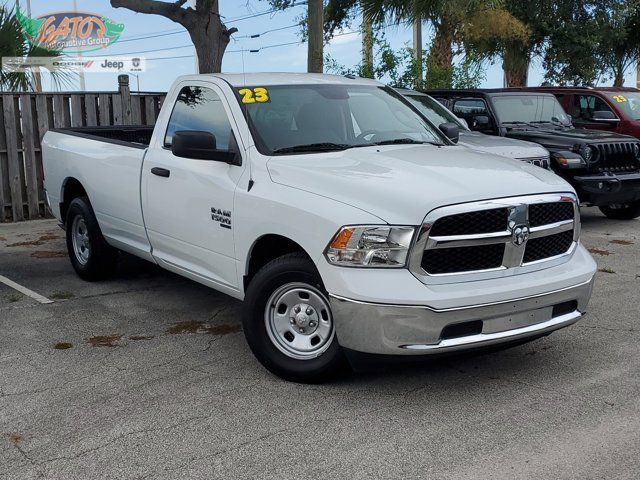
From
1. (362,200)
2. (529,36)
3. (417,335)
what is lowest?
(417,335)

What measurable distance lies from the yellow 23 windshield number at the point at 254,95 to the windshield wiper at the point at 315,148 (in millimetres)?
524

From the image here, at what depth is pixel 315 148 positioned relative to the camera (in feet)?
18.7

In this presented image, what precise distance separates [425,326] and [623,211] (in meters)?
8.42

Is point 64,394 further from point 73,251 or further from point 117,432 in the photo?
point 73,251

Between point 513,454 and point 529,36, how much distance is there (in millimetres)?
21282

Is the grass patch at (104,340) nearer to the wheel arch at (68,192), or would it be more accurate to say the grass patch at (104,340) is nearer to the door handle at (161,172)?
the door handle at (161,172)

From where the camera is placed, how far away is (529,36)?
928 inches

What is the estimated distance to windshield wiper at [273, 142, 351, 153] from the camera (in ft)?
18.4

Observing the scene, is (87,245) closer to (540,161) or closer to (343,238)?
(343,238)

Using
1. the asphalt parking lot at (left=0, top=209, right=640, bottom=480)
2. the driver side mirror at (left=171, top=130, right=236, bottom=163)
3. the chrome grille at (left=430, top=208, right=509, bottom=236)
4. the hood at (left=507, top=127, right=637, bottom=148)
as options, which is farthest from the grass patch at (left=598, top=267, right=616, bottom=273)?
the driver side mirror at (left=171, top=130, right=236, bottom=163)

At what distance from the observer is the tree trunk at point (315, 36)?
43.4 ft

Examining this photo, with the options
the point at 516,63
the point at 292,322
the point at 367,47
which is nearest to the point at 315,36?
the point at 367,47

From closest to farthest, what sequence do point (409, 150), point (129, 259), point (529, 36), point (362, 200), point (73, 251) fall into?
point (362, 200) → point (409, 150) → point (73, 251) → point (129, 259) → point (529, 36)

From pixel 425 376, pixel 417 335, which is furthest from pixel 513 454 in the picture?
pixel 425 376
